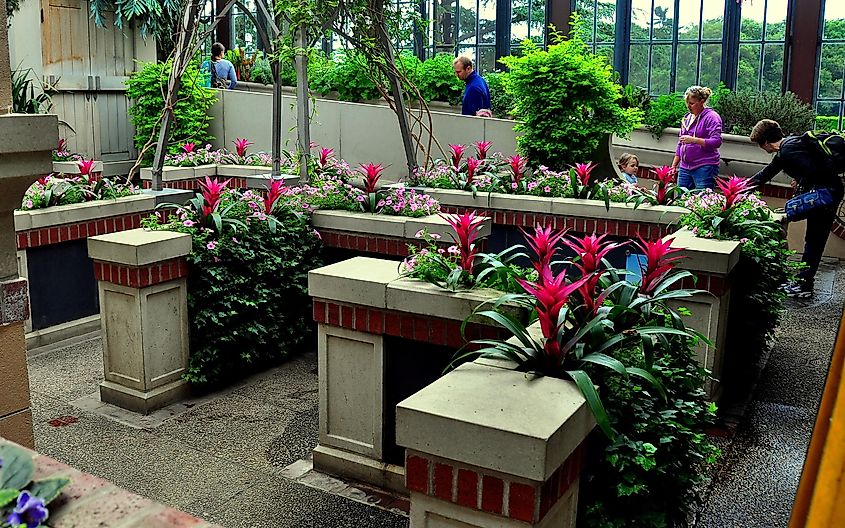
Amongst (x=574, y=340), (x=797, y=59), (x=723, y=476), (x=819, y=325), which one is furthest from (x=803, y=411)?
(x=797, y=59)

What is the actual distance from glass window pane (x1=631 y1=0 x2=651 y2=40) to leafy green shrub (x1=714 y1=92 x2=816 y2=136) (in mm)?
2528

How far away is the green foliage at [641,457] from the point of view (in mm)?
3016

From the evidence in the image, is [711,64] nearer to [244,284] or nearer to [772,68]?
[772,68]

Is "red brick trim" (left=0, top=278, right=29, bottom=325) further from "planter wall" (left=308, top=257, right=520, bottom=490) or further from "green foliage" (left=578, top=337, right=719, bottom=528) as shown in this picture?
"green foliage" (left=578, top=337, right=719, bottom=528)

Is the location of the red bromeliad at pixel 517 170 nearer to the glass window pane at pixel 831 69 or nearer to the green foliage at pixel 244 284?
the green foliage at pixel 244 284

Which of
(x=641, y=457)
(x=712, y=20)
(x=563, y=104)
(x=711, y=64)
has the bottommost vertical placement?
(x=641, y=457)

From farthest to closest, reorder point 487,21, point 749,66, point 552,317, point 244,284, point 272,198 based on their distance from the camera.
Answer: point 487,21
point 749,66
point 272,198
point 244,284
point 552,317

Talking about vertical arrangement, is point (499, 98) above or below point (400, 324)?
above

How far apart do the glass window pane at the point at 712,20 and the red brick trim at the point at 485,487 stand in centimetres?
1379

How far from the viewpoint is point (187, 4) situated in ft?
26.7

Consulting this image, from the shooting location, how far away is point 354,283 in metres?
→ 4.22

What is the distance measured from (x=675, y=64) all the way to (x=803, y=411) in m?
11.1

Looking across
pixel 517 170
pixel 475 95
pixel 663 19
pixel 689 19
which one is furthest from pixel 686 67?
pixel 517 170

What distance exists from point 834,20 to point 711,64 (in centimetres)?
208
